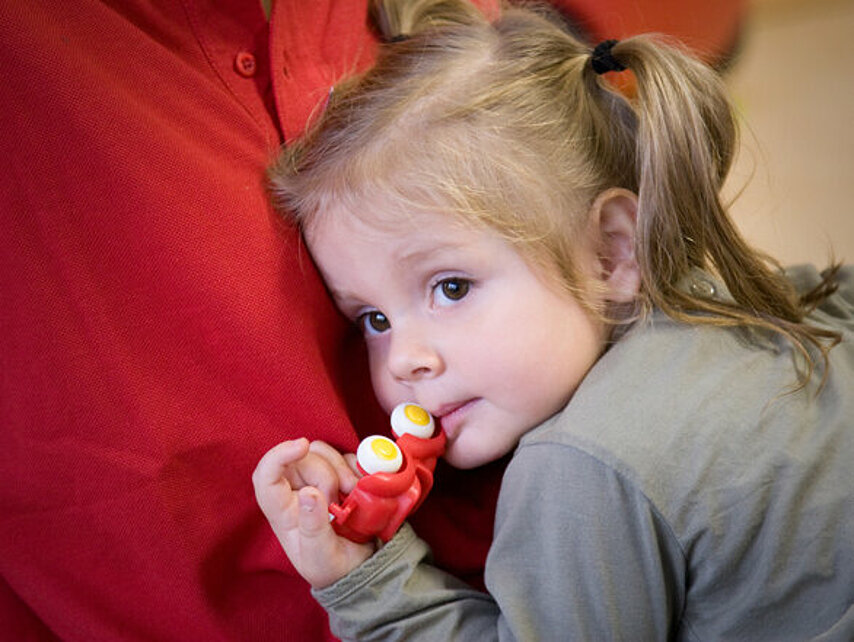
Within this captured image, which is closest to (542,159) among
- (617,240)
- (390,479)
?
(617,240)

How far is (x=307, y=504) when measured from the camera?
0.69 meters

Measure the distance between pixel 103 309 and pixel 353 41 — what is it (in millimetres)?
Result: 434

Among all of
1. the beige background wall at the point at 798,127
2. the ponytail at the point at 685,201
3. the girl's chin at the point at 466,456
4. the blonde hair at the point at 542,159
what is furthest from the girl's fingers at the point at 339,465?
the beige background wall at the point at 798,127

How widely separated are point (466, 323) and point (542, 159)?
0.18m

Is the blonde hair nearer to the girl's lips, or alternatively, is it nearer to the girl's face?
the girl's face

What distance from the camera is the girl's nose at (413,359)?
764 millimetres

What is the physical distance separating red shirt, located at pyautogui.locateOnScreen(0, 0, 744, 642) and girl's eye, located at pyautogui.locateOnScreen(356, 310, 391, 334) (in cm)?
8

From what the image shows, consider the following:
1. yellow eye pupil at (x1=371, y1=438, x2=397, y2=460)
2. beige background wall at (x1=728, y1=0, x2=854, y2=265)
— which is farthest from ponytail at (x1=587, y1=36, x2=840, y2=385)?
beige background wall at (x1=728, y1=0, x2=854, y2=265)

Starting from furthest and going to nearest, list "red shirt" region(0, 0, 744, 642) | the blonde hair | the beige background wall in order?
the beige background wall
the blonde hair
"red shirt" region(0, 0, 744, 642)

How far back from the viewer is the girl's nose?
76 centimetres

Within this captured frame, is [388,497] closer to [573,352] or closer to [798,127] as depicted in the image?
[573,352]

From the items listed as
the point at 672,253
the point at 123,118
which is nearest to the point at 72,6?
the point at 123,118

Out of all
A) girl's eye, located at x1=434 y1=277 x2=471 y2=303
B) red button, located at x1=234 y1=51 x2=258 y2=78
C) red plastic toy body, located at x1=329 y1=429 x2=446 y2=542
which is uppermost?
red button, located at x1=234 y1=51 x2=258 y2=78

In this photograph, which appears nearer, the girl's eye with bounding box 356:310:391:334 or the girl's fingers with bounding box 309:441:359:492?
the girl's fingers with bounding box 309:441:359:492
